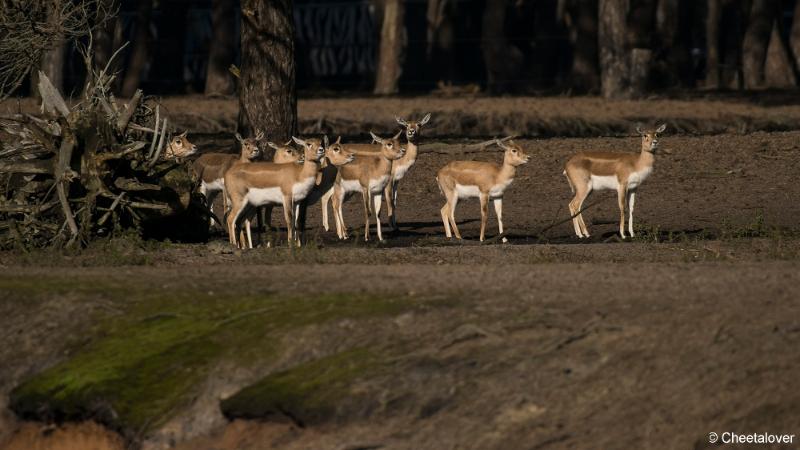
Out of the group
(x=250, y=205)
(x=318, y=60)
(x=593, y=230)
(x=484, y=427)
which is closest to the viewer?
(x=484, y=427)

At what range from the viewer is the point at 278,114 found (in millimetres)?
22141

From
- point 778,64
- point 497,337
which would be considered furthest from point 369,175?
point 778,64

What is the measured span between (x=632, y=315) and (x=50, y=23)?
11054 mm

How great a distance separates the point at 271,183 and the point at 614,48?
700 inches

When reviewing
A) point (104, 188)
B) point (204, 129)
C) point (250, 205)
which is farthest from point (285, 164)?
point (204, 129)

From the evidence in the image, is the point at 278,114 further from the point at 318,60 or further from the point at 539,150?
the point at 318,60

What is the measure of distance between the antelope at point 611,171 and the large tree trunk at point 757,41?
2325 cm

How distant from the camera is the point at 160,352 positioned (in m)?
12.2

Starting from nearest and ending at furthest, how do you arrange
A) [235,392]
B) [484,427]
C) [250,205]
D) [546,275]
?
[484,427] < [235,392] < [546,275] < [250,205]

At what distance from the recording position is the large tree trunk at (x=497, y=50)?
44719 mm

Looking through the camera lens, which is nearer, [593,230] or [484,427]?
[484,427]

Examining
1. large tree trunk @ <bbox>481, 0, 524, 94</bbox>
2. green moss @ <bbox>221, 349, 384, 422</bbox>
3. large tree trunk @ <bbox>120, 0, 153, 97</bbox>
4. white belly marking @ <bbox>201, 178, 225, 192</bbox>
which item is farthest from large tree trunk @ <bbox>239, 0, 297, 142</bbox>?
large tree trunk @ <bbox>481, 0, 524, 94</bbox>

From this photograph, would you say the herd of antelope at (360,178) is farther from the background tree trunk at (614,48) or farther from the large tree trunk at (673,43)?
the large tree trunk at (673,43)

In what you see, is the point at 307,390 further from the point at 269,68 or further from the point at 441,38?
the point at 441,38
